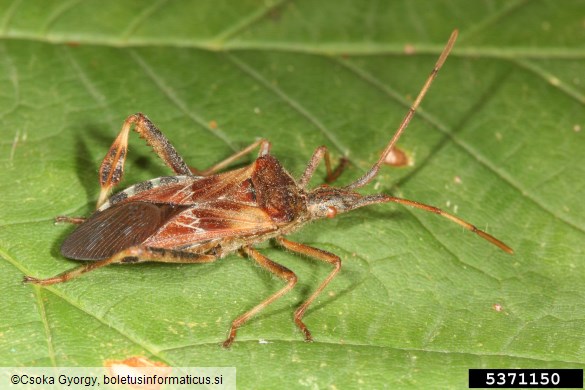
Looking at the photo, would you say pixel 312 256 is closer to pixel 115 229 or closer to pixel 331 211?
pixel 331 211

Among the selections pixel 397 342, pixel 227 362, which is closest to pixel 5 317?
pixel 227 362

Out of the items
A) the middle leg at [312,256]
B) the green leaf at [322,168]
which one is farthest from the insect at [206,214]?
the green leaf at [322,168]

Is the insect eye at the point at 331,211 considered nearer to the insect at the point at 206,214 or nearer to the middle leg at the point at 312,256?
the insect at the point at 206,214

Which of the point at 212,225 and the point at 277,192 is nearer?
the point at 212,225

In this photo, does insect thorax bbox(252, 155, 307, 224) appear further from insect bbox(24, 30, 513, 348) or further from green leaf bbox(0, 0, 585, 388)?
green leaf bbox(0, 0, 585, 388)

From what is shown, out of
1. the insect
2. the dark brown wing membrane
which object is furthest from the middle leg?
the dark brown wing membrane

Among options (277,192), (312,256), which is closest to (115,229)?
(277,192)
